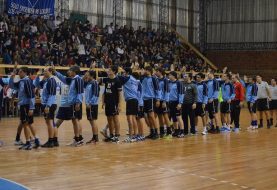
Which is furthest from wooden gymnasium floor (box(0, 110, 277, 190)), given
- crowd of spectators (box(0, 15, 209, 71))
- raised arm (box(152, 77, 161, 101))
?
crowd of spectators (box(0, 15, 209, 71))

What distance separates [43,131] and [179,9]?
27.3 m

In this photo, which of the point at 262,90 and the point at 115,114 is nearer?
the point at 115,114

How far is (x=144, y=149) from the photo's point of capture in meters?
11.5

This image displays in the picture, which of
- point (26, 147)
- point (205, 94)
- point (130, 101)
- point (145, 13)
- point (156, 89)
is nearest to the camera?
point (26, 147)

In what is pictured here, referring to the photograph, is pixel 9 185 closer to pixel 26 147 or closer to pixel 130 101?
pixel 26 147

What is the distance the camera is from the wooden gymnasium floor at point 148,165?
753cm

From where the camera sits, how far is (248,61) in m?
38.7

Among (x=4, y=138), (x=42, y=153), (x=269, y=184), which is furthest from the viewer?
(x=4, y=138)

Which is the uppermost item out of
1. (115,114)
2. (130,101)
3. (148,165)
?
(130,101)

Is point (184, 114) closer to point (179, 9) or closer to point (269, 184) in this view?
point (269, 184)

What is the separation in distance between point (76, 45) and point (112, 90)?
41.7 feet

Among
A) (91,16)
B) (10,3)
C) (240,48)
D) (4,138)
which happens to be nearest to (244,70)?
(240,48)

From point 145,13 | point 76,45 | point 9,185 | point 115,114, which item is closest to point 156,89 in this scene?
point 115,114

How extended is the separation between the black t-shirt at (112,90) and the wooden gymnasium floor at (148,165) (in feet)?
3.71
